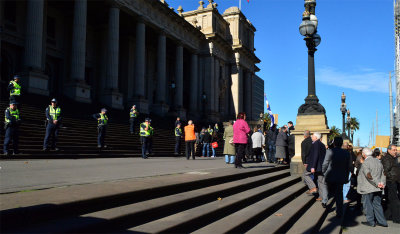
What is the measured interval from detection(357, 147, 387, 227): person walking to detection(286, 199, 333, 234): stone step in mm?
941

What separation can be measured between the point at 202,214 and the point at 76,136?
1119 cm

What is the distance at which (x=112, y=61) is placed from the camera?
84.0 ft

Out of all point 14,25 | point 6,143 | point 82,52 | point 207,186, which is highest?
point 14,25

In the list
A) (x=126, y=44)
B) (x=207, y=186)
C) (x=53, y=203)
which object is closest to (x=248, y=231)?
(x=207, y=186)

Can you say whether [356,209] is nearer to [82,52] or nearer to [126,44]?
[82,52]

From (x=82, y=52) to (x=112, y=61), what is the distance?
3266 mm

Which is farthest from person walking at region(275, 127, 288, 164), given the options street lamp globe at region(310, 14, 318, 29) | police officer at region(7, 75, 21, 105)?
police officer at region(7, 75, 21, 105)

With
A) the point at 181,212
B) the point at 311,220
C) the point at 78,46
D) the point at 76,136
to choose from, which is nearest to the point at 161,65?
the point at 78,46

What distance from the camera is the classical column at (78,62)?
21672 millimetres

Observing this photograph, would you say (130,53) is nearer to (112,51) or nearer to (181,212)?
(112,51)

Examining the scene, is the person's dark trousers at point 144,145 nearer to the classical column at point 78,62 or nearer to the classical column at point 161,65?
the classical column at point 78,62

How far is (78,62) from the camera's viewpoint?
22.2 metres

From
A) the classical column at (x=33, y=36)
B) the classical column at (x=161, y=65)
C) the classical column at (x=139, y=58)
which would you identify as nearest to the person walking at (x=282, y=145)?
the classical column at (x=33, y=36)

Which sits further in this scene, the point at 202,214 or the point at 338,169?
the point at 338,169
